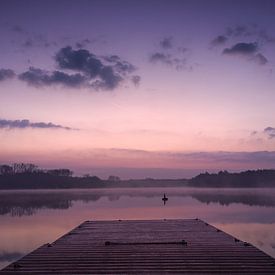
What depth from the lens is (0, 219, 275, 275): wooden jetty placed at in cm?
925

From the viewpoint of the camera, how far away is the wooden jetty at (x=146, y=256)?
364 inches

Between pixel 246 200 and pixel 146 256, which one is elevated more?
pixel 146 256

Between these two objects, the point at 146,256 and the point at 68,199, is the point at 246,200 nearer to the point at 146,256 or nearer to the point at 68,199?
the point at 68,199

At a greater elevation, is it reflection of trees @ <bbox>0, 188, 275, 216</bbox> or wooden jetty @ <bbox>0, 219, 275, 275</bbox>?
wooden jetty @ <bbox>0, 219, 275, 275</bbox>

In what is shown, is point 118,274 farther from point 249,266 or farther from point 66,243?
point 66,243

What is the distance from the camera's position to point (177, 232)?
16375mm

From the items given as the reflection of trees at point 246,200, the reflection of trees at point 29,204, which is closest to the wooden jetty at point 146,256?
the reflection of trees at point 29,204

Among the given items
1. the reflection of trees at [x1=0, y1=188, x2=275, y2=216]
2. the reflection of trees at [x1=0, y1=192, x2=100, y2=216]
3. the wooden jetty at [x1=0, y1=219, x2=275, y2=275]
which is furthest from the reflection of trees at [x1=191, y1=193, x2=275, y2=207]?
the wooden jetty at [x1=0, y1=219, x2=275, y2=275]

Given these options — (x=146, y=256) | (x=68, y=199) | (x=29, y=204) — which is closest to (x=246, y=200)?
(x=68, y=199)

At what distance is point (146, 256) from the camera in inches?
424

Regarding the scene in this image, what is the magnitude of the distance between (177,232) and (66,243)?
469 cm

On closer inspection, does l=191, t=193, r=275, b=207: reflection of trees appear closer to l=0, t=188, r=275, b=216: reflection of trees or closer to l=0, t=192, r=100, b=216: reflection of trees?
l=0, t=188, r=275, b=216: reflection of trees

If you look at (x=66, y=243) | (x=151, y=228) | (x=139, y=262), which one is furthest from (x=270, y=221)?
(x=139, y=262)

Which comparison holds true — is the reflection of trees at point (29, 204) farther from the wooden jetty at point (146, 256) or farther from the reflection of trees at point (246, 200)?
the wooden jetty at point (146, 256)
